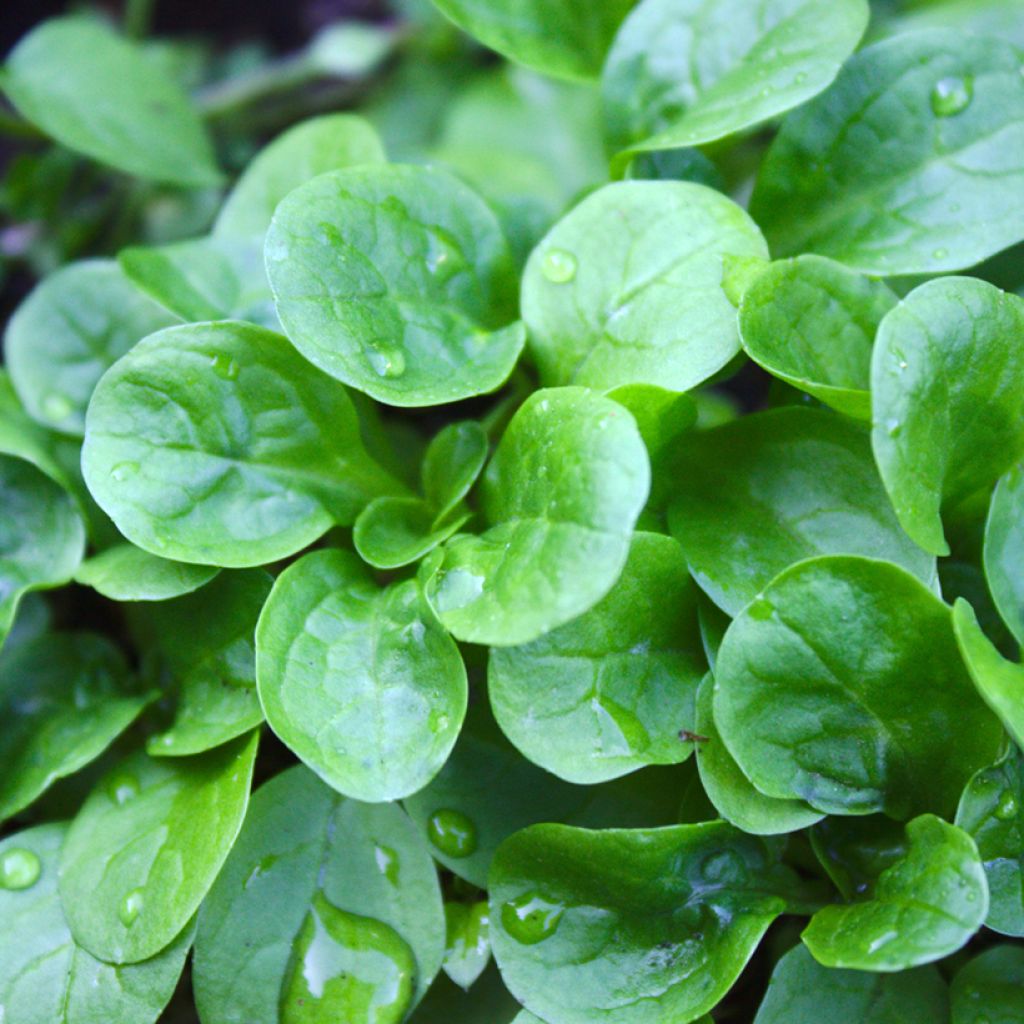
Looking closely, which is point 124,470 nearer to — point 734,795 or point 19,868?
point 19,868

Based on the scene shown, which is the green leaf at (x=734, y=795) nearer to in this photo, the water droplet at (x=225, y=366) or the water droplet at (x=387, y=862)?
the water droplet at (x=387, y=862)

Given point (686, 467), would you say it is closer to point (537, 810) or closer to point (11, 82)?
point (537, 810)

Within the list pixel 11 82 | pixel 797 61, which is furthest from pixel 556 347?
pixel 11 82

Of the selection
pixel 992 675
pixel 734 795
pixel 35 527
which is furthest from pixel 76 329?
pixel 992 675

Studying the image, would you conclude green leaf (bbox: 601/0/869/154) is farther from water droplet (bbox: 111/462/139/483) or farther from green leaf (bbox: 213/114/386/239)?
water droplet (bbox: 111/462/139/483)

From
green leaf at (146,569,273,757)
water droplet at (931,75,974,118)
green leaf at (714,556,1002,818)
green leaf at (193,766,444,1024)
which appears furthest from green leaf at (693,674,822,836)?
water droplet at (931,75,974,118)

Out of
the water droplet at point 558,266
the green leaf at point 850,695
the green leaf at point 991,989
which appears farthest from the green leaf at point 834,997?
the water droplet at point 558,266

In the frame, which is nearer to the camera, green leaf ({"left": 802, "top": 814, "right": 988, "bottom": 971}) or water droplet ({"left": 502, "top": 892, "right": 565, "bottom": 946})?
green leaf ({"left": 802, "top": 814, "right": 988, "bottom": 971})
